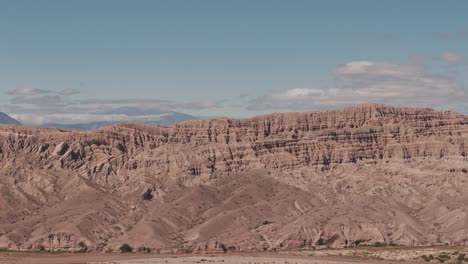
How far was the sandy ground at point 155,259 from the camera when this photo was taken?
17162cm

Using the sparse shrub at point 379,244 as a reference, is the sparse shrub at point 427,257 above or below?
above

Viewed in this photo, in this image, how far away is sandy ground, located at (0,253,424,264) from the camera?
563ft

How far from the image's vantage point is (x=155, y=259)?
17775cm

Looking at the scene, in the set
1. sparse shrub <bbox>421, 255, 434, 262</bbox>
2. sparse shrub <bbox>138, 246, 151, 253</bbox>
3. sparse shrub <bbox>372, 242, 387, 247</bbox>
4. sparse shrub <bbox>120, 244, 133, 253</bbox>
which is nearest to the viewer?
sparse shrub <bbox>421, 255, 434, 262</bbox>

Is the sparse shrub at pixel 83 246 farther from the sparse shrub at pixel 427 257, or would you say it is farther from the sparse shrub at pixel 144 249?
the sparse shrub at pixel 427 257

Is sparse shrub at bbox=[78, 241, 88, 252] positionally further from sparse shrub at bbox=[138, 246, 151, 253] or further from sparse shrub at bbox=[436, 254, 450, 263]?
sparse shrub at bbox=[436, 254, 450, 263]

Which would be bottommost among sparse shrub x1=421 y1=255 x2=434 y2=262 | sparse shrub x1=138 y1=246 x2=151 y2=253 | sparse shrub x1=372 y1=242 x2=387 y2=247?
sparse shrub x1=138 y1=246 x2=151 y2=253

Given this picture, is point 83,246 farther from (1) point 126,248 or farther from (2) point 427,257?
(2) point 427,257

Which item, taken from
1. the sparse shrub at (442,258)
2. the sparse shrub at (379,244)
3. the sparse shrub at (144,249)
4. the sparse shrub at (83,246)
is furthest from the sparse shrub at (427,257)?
the sparse shrub at (83,246)

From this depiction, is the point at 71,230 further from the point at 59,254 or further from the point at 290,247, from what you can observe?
the point at 290,247

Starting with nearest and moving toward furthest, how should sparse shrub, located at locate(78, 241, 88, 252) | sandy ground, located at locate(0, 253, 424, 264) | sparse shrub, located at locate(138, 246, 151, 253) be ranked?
sandy ground, located at locate(0, 253, 424, 264) < sparse shrub, located at locate(138, 246, 151, 253) < sparse shrub, located at locate(78, 241, 88, 252)

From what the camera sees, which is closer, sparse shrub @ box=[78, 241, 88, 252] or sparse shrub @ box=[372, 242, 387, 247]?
sparse shrub @ box=[78, 241, 88, 252]

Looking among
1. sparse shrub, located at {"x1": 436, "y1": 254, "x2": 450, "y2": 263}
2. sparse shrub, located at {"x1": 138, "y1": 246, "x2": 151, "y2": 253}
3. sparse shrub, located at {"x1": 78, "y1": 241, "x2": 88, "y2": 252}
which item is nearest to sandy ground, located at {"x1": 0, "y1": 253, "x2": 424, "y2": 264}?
sparse shrub, located at {"x1": 78, "y1": 241, "x2": 88, "y2": 252}

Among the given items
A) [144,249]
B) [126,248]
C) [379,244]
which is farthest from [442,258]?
[126,248]
